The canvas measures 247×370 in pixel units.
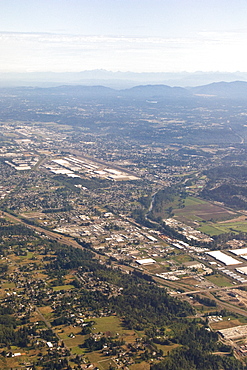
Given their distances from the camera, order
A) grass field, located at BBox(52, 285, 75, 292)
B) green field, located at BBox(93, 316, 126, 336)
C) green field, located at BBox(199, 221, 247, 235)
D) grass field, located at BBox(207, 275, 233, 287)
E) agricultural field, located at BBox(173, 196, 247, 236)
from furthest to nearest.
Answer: agricultural field, located at BBox(173, 196, 247, 236), green field, located at BBox(199, 221, 247, 235), grass field, located at BBox(207, 275, 233, 287), grass field, located at BBox(52, 285, 75, 292), green field, located at BBox(93, 316, 126, 336)

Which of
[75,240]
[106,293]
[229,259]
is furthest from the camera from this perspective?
[75,240]

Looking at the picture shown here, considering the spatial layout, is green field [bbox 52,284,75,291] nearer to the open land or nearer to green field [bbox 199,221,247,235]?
the open land

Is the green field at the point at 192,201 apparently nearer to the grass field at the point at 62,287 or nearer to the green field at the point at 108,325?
the grass field at the point at 62,287

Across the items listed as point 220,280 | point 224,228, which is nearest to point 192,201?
point 224,228

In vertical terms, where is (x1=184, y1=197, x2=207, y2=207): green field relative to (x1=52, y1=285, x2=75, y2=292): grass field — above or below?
above

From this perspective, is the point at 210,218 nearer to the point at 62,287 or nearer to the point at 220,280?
the point at 220,280

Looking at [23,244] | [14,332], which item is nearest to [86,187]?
[23,244]

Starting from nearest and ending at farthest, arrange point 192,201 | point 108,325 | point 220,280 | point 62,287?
point 108,325 → point 62,287 → point 220,280 → point 192,201

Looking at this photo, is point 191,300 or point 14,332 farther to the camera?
point 191,300

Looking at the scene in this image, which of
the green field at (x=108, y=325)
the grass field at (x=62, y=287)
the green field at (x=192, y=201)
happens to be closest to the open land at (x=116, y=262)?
the green field at (x=108, y=325)

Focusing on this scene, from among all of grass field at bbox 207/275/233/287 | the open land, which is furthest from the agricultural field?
grass field at bbox 207/275/233/287

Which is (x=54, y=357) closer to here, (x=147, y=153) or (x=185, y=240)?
(x=185, y=240)
